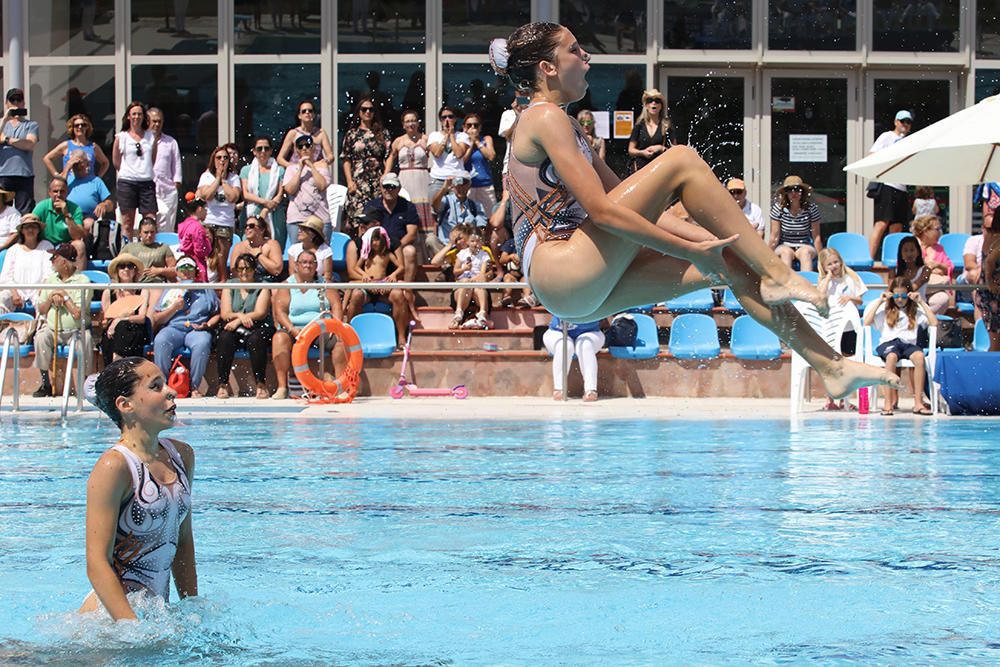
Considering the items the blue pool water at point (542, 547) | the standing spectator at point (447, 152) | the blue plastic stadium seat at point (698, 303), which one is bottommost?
the blue pool water at point (542, 547)

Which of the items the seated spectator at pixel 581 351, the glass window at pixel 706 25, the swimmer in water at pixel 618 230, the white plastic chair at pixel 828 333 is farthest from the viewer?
the glass window at pixel 706 25

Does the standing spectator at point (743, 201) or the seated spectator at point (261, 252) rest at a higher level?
the standing spectator at point (743, 201)

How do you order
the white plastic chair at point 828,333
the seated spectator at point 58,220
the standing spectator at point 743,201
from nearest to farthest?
1. the white plastic chair at point 828,333
2. the standing spectator at point 743,201
3. the seated spectator at point 58,220

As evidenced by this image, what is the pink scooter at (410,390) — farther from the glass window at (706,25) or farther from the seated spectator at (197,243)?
the glass window at (706,25)

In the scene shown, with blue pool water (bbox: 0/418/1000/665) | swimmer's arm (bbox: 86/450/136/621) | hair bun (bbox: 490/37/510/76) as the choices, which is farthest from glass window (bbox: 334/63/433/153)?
swimmer's arm (bbox: 86/450/136/621)

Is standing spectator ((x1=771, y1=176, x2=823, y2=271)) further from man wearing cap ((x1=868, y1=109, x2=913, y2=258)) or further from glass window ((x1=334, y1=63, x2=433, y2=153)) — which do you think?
glass window ((x1=334, y1=63, x2=433, y2=153))

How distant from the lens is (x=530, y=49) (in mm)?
5262

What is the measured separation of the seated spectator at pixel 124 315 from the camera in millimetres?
12266

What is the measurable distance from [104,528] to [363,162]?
35.9ft

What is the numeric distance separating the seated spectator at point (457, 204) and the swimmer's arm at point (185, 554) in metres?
9.76

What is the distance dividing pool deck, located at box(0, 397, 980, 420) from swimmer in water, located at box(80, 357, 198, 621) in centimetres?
651

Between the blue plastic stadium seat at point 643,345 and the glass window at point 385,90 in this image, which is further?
the glass window at point 385,90

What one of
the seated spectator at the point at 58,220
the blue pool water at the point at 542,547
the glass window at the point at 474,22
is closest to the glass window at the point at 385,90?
the glass window at the point at 474,22

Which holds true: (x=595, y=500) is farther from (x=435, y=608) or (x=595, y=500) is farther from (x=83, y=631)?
(x=83, y=631)
